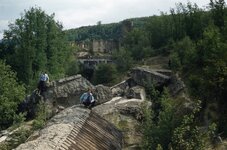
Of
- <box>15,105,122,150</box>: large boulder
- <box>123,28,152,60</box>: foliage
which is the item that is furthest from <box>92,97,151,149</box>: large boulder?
<box>123,28,152,60</box>: foliage

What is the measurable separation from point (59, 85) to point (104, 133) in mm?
11622

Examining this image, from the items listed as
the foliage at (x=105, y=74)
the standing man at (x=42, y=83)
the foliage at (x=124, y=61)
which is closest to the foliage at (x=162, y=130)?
the standing man at (x=42, y=83)

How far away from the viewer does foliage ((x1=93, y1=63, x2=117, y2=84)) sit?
207ft

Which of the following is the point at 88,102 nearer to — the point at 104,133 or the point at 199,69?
the point at 104,133

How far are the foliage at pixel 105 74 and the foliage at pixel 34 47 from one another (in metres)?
4.93

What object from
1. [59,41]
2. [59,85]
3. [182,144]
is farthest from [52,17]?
[182,144]

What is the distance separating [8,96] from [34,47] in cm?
1494

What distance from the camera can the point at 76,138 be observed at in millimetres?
18391

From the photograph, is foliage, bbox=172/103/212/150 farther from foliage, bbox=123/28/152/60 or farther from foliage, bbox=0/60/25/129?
foliage, bbox=123/28/152/60

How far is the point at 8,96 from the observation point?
146 ft

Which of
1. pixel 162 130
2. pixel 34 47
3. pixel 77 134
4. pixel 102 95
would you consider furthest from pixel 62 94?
pixel 34 47

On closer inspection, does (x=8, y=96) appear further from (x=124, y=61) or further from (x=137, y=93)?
(x=124, y=61)

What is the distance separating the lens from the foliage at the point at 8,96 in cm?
3975

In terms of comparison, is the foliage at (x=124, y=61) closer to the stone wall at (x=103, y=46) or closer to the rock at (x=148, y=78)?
the rock at (x=148, y=78)
